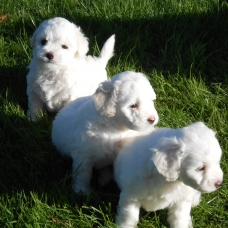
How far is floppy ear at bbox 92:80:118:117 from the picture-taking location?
3.40 meters

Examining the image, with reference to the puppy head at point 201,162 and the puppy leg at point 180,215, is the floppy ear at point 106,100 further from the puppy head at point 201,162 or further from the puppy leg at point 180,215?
the puppy leg at point 180,215

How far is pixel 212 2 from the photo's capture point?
18.6 feet

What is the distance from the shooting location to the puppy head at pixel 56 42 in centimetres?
427

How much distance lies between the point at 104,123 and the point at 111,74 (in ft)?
5.26

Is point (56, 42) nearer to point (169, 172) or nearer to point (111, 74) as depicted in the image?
point (111, 74)

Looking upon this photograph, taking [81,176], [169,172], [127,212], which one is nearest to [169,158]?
[169,172]

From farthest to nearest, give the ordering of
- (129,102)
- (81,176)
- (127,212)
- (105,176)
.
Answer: (105,176), (81,176), (129,102), (127,212)

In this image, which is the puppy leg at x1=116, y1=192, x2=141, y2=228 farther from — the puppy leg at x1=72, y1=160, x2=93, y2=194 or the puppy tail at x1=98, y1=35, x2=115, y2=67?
the puppy tail at x1=98, y1=35, x2=115, y2=67

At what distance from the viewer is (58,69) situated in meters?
4.43

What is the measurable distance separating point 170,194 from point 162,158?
0.42m

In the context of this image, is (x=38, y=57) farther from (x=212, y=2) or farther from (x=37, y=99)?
(x=212, y=2)

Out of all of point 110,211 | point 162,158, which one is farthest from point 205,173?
point 110,211

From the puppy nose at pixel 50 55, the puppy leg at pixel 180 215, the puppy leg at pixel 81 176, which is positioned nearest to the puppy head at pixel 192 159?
the puppy leg at pixel 180 215

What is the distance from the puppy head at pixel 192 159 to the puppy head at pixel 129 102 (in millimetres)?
550
